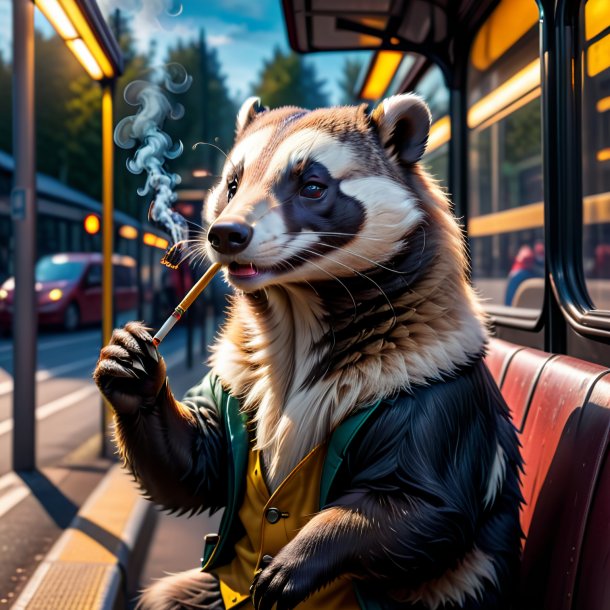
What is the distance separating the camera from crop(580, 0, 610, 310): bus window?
2.20 metres

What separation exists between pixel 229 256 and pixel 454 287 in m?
0.52

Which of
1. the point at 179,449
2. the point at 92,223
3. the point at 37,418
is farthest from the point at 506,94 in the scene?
the point at 37,418

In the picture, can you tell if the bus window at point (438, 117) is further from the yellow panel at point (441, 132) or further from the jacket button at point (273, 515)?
the jacket button at point (273, 515)

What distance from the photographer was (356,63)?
206 ft

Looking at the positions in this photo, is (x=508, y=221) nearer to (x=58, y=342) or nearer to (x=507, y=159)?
(x=507, y=159)

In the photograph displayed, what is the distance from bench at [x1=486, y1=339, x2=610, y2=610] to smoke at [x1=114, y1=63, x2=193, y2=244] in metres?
1.01

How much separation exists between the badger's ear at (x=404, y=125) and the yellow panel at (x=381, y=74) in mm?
3488

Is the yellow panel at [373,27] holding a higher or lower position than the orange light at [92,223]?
higher

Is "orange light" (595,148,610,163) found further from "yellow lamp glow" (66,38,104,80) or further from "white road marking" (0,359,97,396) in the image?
"white road marking" (0,359,97,396)

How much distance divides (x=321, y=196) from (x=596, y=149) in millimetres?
1090

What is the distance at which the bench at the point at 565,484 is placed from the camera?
157cm

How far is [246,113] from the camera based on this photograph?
1.93 m

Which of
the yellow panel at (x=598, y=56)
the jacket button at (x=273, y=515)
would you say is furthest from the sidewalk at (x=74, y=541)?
the yellow panel at (x=598, y=56)

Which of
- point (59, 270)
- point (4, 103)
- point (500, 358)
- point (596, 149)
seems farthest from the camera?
point (4, 103)
